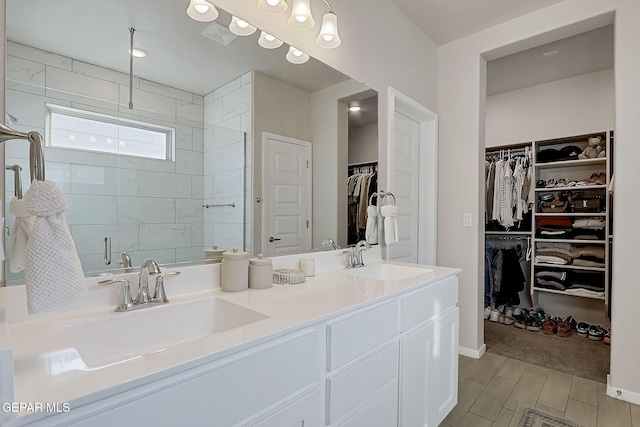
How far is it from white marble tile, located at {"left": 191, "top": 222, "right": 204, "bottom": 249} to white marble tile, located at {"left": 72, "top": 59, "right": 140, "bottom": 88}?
1.80 feet

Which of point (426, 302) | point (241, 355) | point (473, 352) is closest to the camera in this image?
point (241, 355)

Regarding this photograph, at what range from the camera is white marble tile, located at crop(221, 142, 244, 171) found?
56.6 inches

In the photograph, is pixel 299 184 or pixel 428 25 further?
pixel 428 25

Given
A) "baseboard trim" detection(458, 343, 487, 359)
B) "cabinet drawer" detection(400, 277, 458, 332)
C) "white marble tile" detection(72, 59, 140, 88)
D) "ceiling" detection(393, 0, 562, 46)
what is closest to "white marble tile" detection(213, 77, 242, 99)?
"white marble tile" detection(72, 59, 140, 88)

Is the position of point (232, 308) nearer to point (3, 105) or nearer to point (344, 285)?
point (344, 285)

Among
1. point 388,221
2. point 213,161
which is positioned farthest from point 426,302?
point 213,161

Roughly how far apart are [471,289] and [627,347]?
97cm

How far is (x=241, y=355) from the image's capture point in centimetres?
78

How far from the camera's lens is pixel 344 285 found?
1468 millimetres

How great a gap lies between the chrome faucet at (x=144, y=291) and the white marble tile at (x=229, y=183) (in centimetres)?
41

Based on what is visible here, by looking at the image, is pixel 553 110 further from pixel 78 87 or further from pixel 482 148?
pixel 78 87

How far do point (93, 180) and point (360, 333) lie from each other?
1022mm

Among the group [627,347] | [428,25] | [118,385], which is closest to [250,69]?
[118,385]

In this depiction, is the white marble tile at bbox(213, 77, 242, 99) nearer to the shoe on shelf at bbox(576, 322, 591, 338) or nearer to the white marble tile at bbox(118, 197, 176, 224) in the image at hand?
the white marble tile at bbox(118, 197, 176, 224)
